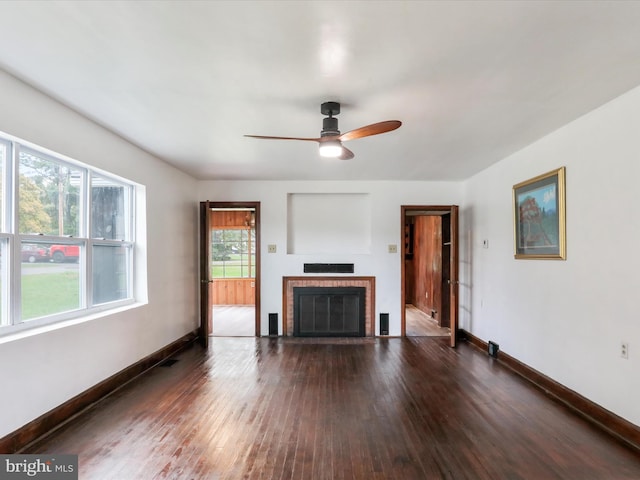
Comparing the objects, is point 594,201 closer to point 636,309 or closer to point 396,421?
point 636,309

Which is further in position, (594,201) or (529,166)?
(529,166)

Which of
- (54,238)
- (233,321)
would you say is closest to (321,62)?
(54,238)

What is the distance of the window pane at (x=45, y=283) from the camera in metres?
2.47

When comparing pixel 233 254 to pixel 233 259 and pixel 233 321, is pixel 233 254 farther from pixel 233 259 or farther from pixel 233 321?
pixel 233 321

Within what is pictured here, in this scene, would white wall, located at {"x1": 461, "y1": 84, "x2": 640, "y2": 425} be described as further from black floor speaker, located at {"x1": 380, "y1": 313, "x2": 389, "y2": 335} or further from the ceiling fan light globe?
the ceiling fan light globe

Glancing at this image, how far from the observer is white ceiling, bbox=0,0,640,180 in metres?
1.62

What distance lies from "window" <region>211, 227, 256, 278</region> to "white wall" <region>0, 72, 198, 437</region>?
10.9ft

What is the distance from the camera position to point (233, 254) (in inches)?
343

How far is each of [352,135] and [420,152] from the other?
1.61 metres

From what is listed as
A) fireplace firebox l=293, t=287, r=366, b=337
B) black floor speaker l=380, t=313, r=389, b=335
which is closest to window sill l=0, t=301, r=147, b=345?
fireplace firebox l=293, t=287, r=366, b=337

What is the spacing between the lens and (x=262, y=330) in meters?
5.42

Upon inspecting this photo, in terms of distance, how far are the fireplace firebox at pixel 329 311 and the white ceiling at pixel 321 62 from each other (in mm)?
2826

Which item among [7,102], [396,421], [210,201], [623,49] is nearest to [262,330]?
[210,201]

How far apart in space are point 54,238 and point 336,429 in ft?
8.81
